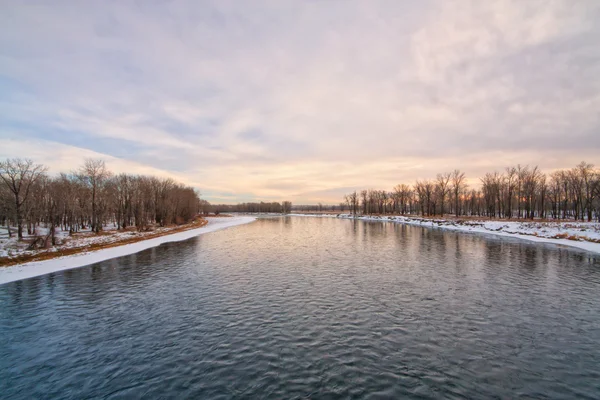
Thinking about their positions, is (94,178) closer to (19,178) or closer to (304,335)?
(19,178)

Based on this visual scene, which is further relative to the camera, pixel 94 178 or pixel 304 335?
pixel 94 178

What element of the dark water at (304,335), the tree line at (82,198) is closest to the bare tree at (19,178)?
the tree line at (82,198)

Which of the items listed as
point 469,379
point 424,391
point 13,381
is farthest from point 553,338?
point 13,381

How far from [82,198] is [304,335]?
63708 mm

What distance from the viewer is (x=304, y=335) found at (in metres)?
9.92

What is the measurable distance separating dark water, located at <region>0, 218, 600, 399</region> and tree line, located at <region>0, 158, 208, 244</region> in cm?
3148

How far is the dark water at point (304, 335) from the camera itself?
23.4 ft

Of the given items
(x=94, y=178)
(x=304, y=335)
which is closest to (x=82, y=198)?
(x=94, y=178)

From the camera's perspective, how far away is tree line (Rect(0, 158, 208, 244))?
4141 cm

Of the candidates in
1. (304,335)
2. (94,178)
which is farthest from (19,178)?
(304,335)

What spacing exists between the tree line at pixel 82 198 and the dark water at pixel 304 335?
1239 inches

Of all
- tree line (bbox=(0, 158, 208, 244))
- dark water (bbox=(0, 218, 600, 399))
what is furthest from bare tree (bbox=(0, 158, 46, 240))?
dark water (bbox=(0, 218, 600, 399))

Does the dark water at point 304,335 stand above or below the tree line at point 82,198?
below

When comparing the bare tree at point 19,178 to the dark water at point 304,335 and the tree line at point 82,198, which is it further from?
the dark water at point 304,335
